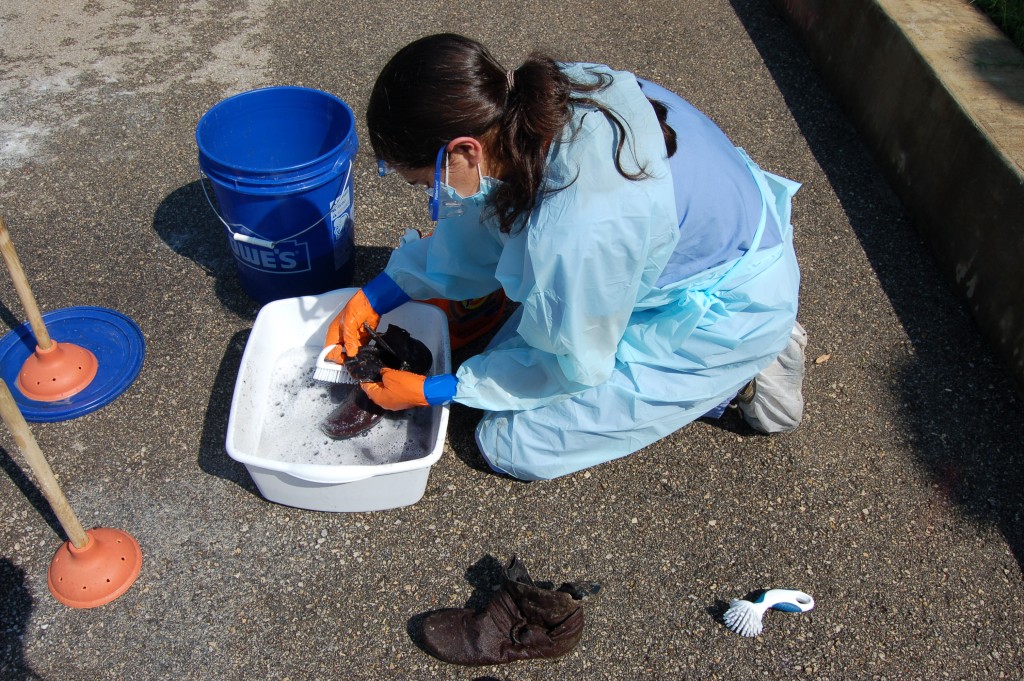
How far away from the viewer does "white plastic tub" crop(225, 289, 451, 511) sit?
6.16 ft

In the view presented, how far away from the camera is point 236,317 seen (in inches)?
101

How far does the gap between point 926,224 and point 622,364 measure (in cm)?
168

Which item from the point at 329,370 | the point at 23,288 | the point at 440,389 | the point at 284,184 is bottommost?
the point at 329,370

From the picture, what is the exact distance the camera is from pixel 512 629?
6.02 ft

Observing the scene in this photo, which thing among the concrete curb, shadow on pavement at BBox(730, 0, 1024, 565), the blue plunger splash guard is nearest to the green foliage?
the concrete curb

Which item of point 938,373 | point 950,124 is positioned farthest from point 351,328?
point 950,124

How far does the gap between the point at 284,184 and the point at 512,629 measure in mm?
1330

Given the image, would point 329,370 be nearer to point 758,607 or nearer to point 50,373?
point 50,373

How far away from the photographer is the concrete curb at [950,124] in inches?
101

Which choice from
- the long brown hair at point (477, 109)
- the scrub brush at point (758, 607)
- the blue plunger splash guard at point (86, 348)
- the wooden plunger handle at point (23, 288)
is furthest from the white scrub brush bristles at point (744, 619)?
the wooden plunger handle at point (23, 288)

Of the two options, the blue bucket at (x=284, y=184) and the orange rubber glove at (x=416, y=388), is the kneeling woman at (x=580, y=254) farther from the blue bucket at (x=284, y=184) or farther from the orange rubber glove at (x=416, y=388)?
the blue bucket at (x=284, y=184)

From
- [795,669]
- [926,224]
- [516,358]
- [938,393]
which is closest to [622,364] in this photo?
[516,358]

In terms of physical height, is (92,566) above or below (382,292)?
below

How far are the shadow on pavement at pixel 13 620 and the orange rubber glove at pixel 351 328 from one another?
3.07 feet
